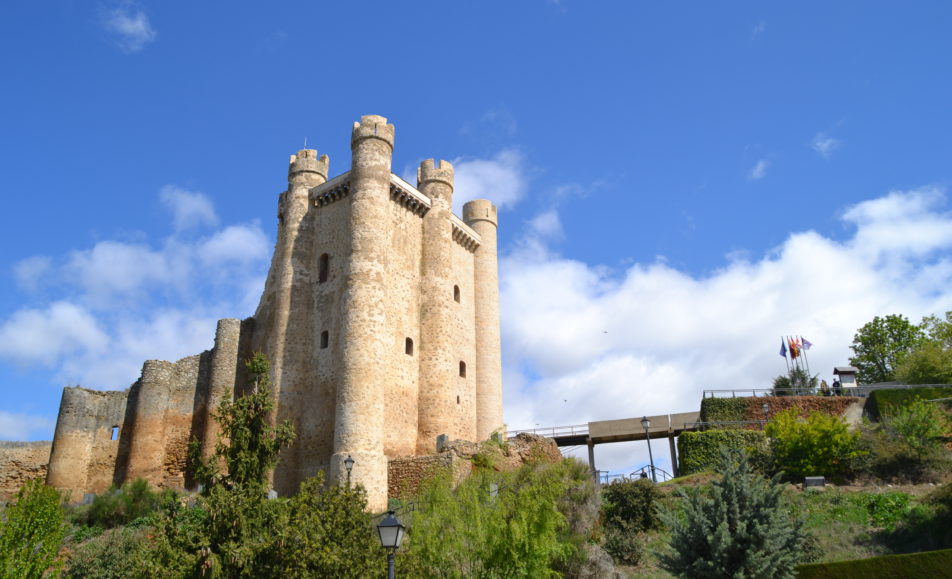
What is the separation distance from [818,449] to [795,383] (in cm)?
1274

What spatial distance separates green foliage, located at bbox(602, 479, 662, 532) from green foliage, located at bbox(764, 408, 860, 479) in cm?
539

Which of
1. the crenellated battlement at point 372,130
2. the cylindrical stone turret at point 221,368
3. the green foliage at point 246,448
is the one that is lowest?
the green foliage at point 246,448

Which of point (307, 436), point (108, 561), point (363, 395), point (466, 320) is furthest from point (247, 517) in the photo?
point (466, 320)

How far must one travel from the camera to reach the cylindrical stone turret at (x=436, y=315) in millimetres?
32406

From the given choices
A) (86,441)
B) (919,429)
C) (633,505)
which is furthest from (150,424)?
(919,429)

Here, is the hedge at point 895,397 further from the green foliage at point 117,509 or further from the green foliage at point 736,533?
the green foliage at point 117,509

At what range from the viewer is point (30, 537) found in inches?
598

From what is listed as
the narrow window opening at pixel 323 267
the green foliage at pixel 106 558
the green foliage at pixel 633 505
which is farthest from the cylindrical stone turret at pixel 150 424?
the green foliage at pixel 633 505

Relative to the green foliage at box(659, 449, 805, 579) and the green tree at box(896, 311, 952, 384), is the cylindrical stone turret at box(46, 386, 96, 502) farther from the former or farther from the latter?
the green tree at box(896, 311, 952, 384)

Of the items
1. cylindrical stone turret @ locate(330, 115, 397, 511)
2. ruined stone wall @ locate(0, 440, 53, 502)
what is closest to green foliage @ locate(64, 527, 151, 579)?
cylindrical stone turret @ locate(330, 115, 397, 511)

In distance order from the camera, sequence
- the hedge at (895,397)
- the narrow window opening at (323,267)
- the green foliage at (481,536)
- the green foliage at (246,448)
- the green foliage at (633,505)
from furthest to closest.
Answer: the narrow window opening at (323,267) → the hedge at (895,397) → the green foliage at (633,505) → the green foliage at (246,448) → the green foliage at (481,536)

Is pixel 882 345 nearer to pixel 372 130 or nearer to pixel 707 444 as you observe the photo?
pixel 707 444

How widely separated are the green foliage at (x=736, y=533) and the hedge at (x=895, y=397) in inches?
640

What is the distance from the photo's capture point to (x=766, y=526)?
1653cm
